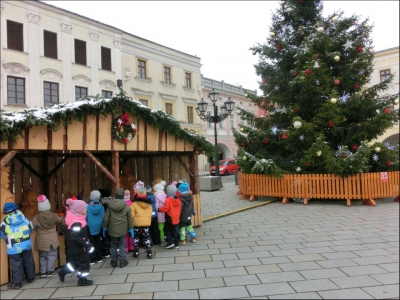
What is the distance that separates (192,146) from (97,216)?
311 centimetres

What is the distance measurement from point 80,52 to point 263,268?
2236cm

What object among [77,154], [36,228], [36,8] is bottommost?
[36,228]

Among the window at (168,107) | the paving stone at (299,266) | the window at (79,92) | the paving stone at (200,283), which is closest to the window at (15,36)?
the window at (79,92)

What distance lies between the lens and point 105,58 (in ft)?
79.8

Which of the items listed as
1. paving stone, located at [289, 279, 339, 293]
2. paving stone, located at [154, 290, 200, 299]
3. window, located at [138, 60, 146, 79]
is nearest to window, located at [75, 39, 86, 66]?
window, located at [138, 60, 146, 79]

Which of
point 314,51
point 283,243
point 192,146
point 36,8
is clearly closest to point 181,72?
point 36,8

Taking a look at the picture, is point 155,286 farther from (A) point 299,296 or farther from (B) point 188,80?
(B) point 188,80

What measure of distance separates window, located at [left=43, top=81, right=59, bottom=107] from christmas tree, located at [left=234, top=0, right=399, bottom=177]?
14462 mm

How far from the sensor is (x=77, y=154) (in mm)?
7641

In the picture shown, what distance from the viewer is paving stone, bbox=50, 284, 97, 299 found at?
13.3 ft

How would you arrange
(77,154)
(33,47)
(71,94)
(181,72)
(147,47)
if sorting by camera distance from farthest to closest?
(181,72), (147,47), (71,94), (33,47), (77,154)

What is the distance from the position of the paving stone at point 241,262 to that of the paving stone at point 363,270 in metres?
1.33

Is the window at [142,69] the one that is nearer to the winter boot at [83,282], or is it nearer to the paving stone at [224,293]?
the winter boot at [83,282]

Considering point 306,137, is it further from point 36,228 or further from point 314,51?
point 36,228
